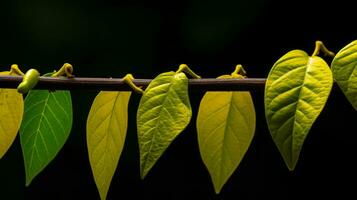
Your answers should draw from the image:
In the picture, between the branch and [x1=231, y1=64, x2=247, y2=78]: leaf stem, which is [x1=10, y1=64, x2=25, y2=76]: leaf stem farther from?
[x1=231, y1=64, x2=247, y2=78]: leaf stem

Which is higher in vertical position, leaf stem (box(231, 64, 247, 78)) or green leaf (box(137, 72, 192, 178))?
leaf stem (box(231, 64, 247, 78))

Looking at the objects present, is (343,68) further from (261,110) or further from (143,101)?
(261,110)

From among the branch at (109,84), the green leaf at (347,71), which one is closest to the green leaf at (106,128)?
the branch at (109,84)

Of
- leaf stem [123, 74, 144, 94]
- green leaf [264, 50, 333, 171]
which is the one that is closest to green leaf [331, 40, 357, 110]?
green leaf [264, 50, 333, 171]

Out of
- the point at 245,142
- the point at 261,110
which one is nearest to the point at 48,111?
the point at 245,142

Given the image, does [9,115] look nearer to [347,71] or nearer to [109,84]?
[109,84]

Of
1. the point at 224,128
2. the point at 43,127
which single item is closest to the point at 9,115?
the point at 43,127

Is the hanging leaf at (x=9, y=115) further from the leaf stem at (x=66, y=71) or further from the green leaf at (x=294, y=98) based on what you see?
the green leaf at (x=294, y=98)

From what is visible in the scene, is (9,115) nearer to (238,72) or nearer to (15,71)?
(15,71)
